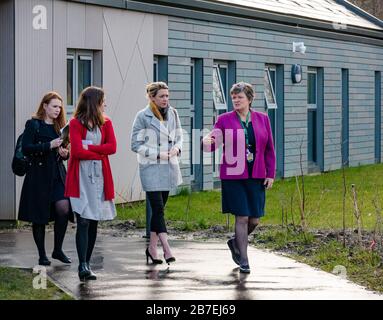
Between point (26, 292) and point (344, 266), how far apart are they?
358cm

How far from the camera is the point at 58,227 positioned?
479 inches

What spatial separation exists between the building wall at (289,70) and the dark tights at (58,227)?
29.4 feet

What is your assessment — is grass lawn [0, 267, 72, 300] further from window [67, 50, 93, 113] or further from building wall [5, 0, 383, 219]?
window [67, 50, 93, 113]

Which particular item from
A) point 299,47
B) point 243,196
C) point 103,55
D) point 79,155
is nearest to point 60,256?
point 79,155

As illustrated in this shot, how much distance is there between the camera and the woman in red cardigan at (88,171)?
1107 cm

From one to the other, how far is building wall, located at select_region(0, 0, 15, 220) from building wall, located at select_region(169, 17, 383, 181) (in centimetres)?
533

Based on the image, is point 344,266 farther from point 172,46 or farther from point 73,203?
point 172,46

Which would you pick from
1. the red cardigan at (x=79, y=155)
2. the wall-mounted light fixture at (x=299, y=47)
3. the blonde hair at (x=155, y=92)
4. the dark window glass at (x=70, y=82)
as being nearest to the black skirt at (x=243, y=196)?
the blonde hair at (x=155, y=92)

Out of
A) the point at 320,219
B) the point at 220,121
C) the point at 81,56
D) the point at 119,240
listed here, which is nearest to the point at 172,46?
the point at 81,56

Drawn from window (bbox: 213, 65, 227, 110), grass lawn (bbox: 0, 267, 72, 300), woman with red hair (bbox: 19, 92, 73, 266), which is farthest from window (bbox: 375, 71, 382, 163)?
grass lawn (bbox: 0, 267, 72, 300)

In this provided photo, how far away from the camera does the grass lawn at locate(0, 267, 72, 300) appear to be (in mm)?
10094

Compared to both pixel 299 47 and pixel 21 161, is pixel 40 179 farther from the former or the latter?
pixel 299 47

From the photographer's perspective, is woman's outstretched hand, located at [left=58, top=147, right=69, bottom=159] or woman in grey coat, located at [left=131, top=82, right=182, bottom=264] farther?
woman in grey coat, located at [left=131, top=82, right=182, bottom=264]

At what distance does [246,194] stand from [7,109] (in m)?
5.16
